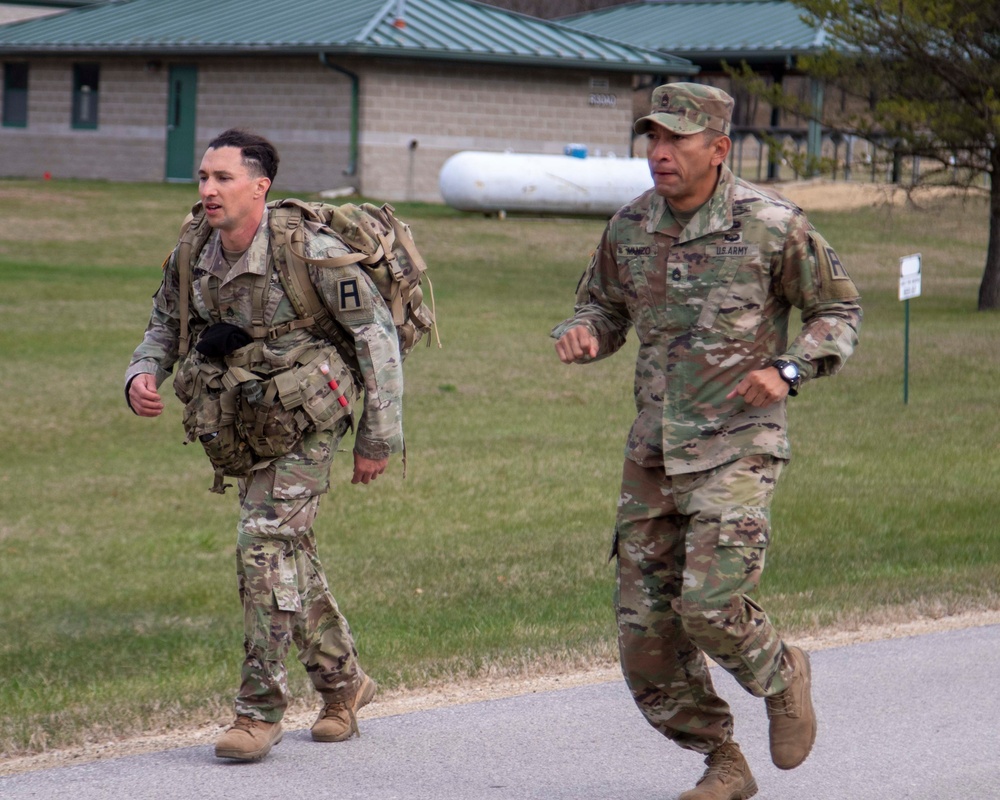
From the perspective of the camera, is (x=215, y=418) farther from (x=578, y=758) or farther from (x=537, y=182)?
(x=537, y=182)

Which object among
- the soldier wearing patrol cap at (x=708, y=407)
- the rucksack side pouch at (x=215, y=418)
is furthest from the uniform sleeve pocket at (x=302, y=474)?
the soldier wearing patrol cap at (x=708, y=407)

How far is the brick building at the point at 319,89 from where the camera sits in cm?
3284

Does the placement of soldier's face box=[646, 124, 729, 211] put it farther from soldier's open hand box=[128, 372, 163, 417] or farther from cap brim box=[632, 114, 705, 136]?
soldier's open hand box=[128, 372, 163, 417]

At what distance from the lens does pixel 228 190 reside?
4.81m

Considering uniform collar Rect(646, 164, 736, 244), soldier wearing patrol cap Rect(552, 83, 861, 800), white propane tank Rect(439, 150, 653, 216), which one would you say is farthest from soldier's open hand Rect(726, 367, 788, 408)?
white propane tank Rect(439, 150, 653, 216)

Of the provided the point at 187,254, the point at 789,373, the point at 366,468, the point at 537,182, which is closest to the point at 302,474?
the point at 366,468

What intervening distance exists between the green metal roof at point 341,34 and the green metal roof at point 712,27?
3.79 meters

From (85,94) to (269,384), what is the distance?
1348 inches

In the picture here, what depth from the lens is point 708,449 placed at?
4.37m

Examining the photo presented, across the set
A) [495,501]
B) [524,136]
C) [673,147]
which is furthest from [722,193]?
[524,136]

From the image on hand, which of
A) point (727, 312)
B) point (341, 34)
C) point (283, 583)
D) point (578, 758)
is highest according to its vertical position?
point (341, 34)

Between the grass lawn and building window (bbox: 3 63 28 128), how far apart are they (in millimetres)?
17920

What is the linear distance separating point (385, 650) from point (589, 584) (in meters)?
2.21

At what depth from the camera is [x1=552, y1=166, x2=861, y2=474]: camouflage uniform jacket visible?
438cm
